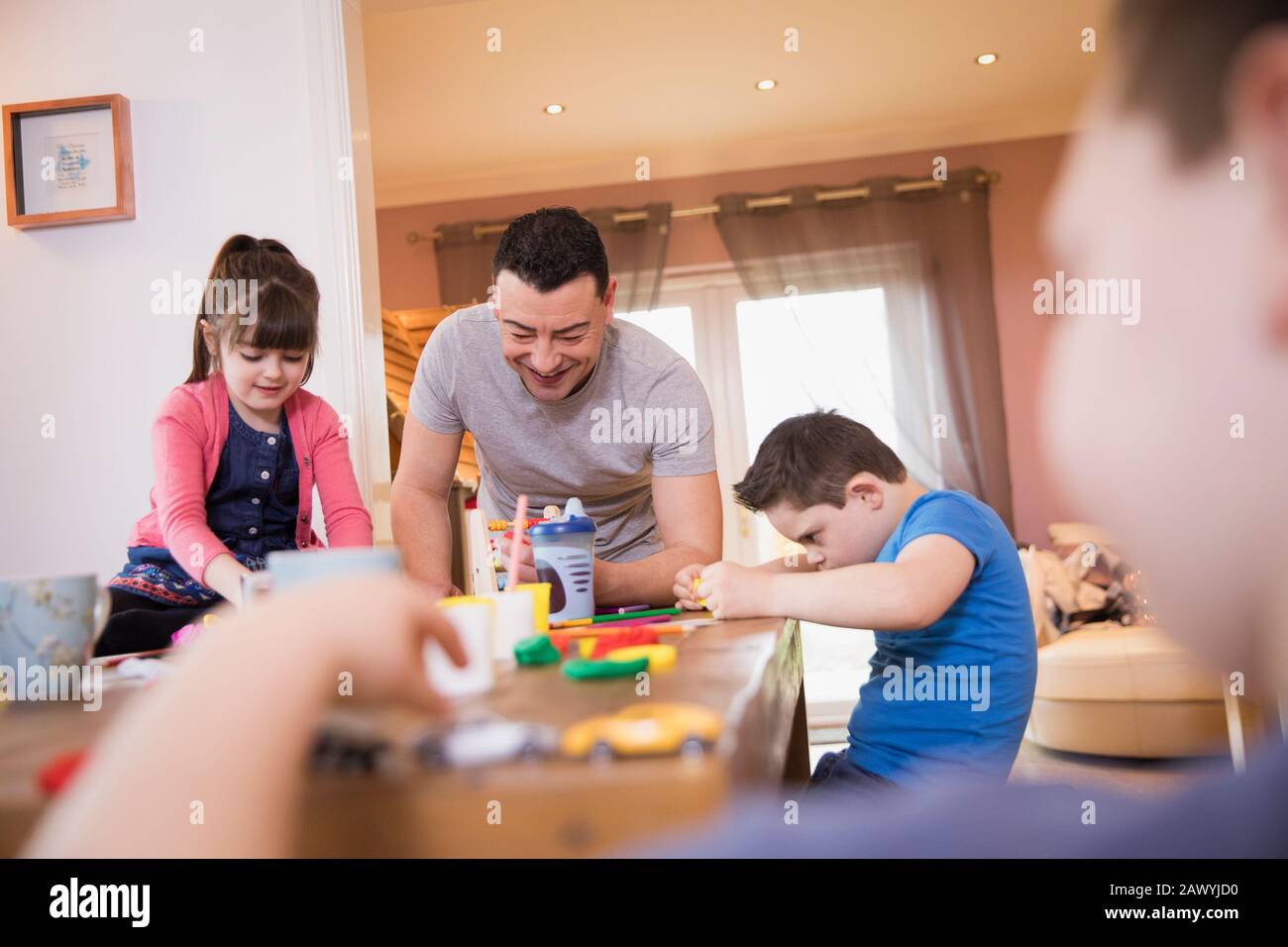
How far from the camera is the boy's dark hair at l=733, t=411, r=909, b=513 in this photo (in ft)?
4.33

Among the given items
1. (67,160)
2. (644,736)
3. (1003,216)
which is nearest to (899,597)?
(644,736)

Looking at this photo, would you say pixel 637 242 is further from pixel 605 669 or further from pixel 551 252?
pixel 605 669

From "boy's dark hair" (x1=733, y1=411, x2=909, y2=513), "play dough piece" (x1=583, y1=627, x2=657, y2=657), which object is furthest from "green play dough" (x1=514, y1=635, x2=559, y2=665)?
"boy's dark hair" (x1=733, y1=411, x2=909, y2=513)

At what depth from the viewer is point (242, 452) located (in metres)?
1.56

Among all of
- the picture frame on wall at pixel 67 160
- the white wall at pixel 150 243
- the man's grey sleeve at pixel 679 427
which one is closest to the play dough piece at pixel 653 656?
the man's grey sleeve at pixel 679 427

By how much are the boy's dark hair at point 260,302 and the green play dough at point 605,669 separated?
Answer: 1.09 metres

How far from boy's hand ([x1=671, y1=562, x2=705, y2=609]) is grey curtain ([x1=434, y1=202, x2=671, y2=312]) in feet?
11.5

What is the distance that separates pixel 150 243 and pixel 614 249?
110 inches

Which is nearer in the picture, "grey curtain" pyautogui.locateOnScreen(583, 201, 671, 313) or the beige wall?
the beige wall

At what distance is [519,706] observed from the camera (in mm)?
521

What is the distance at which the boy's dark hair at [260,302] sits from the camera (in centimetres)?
152
